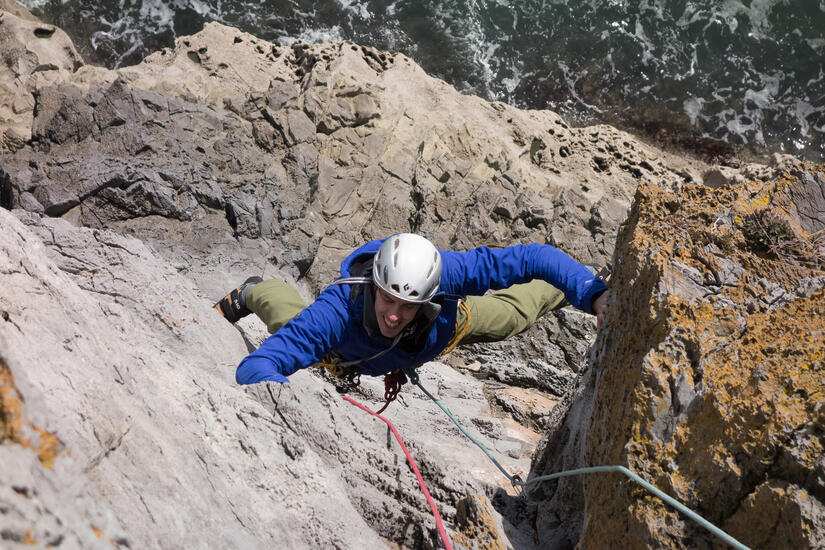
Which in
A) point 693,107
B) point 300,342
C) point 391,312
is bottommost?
point 300,342

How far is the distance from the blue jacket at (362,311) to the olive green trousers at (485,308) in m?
0.36

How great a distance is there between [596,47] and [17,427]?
1766 centimetres

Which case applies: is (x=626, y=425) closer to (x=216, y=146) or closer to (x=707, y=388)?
(x=707, y=388)

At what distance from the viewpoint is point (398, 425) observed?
513 cm

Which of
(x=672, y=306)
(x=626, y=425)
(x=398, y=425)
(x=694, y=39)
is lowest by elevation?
(x=398, y=425)

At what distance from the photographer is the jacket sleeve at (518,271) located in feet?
13.1

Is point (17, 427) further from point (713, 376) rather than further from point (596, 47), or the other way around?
point (596, 47)

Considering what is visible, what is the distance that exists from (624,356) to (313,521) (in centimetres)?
170

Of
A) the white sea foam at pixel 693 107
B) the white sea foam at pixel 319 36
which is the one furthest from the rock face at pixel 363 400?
the white sea foam at pixel 693 107

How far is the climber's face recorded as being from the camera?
168 inches

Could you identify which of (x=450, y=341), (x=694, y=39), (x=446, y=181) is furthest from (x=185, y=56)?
(x=694, y=39)

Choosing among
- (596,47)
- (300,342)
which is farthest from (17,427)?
(596,47)

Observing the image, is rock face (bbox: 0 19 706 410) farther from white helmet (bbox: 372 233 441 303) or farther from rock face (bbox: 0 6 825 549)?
white helmet (bbox: 372 233 441 303)

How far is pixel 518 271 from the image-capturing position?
4414 millimetres
